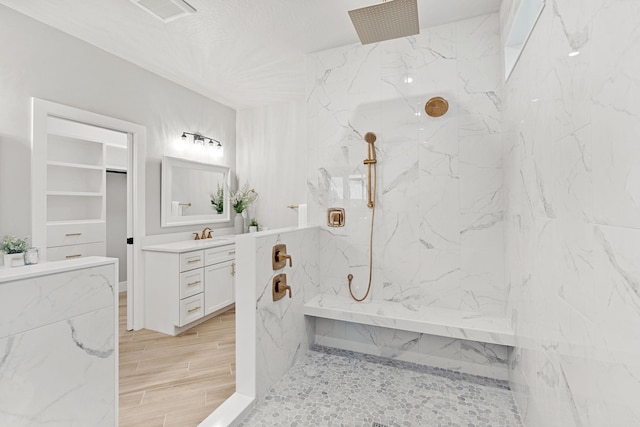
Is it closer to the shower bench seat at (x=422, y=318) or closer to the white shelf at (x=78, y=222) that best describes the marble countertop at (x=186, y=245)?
the white shelf at (x=78, y=222)

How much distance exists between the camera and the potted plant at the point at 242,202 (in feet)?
13.9

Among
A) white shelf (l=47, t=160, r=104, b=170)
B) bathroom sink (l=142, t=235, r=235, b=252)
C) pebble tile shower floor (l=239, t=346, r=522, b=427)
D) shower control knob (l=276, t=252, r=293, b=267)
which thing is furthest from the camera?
bathroom sink (l=142, t=235, r=235, b=252)

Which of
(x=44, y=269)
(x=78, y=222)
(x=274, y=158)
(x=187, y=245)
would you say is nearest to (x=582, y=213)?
(x=44, y=269)

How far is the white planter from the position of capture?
4.86ft

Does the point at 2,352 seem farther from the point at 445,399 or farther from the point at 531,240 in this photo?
the point at 531,240

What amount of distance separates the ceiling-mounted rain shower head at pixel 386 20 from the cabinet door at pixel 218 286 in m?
2.73

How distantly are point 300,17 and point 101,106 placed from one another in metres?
1.96

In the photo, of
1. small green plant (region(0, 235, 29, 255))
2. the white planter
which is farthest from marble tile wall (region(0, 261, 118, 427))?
small green plant (region(0, 235, 29, 255))

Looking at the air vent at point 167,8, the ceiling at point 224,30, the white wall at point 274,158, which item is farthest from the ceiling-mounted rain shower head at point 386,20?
the white wall at point 274,158

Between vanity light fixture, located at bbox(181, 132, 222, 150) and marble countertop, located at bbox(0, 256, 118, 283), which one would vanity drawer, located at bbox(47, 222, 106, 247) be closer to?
vanity light fixture, located at bbox(181, 132, 222, 150)

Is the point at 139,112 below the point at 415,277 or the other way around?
the other way around

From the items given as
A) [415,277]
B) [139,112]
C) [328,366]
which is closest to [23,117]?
[139,112]

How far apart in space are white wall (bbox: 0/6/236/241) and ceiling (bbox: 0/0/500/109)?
0.14 meters

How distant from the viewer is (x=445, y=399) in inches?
74.0
